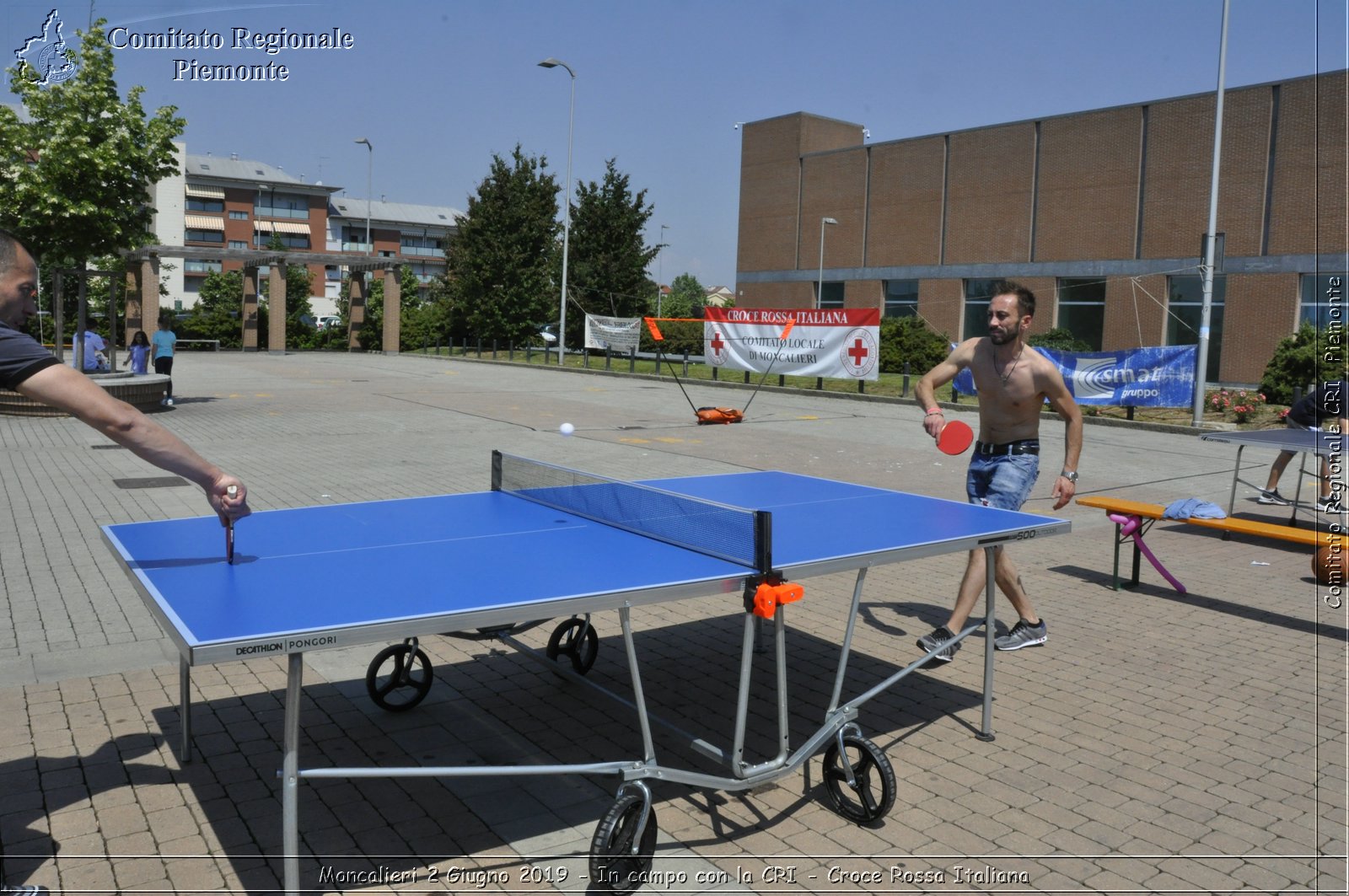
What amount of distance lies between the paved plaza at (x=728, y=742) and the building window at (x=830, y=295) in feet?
152

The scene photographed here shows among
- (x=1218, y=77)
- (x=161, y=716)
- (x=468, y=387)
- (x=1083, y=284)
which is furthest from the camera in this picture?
(x=1083, y=284)

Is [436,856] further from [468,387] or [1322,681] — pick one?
[468,387]

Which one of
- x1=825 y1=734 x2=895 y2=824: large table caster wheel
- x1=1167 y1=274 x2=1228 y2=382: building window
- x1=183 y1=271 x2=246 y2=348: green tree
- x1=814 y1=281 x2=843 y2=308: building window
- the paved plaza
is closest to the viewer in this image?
the paved plaza

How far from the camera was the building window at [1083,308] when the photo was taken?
43.4 meters

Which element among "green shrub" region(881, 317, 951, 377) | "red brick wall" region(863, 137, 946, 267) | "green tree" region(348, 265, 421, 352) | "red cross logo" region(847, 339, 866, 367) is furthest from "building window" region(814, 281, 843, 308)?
"red cross logo" region(847, 339, 866, 367)

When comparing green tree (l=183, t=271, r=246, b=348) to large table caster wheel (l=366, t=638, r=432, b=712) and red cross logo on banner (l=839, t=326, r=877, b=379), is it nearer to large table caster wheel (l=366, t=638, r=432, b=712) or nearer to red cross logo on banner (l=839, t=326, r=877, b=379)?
red cross logo on banner (l=839, t=326, r=877, b=379)

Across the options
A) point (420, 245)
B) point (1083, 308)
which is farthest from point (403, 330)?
point (420, 245)

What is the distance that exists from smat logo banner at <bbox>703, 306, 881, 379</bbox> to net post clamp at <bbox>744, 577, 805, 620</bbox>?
21.8 m

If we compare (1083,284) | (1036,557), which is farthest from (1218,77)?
(1083,284)

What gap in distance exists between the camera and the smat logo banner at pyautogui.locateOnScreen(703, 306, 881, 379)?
2588 centimetres

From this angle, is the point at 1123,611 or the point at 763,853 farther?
the point at 1123,611

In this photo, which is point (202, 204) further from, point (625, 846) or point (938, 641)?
point (625, 846)

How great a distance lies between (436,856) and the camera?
12.2 ft

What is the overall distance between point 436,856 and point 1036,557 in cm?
668
